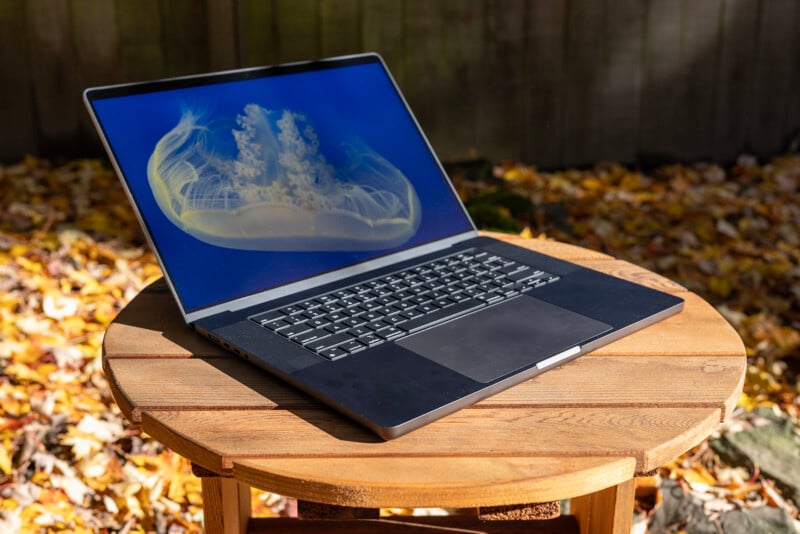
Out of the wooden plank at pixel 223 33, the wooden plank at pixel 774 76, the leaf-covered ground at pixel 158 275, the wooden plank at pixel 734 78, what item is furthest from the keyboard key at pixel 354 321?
the wooden plank at pixel 774 76

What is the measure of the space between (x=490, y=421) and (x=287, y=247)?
534 millimetres

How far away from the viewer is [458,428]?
1.10 meters

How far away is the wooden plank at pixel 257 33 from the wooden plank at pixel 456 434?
322 centimetres

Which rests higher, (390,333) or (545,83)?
(390,333)

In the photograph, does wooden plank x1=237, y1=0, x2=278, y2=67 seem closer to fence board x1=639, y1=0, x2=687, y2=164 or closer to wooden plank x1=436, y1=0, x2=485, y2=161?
wooden plank x1=436, y1=0, x2=485, y2=161

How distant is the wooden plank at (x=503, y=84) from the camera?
4234 mm

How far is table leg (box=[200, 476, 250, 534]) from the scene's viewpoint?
1.38m

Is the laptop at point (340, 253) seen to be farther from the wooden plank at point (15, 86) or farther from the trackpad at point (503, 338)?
the wooden plank at point (15, 86)

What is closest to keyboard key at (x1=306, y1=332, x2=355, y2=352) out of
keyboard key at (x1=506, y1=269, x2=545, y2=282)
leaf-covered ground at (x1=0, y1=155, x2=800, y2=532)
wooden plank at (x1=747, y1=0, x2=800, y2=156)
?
keyboard key at (x1=506, y1=269, x2=545, y2=282)

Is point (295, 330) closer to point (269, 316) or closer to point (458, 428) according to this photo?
point (269, 316)

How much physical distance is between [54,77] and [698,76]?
10.4ft

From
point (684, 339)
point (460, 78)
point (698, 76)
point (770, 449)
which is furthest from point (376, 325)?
point (698, 76)

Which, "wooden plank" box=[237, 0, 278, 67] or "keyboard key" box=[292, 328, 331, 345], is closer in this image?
"keyboard key" box=[292, 328, 331, 345]

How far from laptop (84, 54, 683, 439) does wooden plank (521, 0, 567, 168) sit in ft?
8.95
